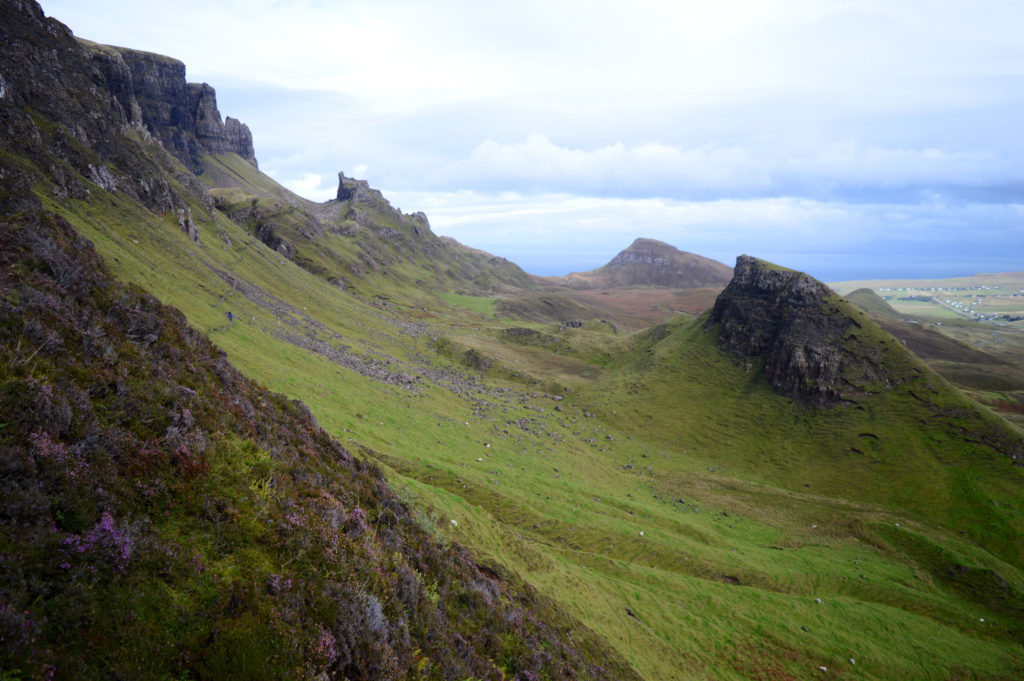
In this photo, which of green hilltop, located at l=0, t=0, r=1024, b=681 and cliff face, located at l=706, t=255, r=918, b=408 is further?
cliff face, located at l=706, t=255, r=918, b=408

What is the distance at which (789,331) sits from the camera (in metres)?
67.1

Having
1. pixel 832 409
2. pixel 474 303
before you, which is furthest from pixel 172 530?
pixel 474 303

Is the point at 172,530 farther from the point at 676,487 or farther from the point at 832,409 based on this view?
the point at 832,409

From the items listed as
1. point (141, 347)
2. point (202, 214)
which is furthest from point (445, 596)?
point (202, 214)

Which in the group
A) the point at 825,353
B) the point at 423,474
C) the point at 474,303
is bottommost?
the point at 423,474

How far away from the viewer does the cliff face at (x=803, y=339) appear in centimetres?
6009

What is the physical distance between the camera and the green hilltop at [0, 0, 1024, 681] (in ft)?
21.8

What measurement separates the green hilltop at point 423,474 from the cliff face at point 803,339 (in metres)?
0.42

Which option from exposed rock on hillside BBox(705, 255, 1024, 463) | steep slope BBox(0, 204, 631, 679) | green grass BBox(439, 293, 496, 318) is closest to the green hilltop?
steep slope BBox(0, 204, 631, 679)

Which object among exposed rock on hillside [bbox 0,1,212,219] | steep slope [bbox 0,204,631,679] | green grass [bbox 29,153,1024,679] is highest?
exposed rock on hillside [bbox 0,1,212,219]

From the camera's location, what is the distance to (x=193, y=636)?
5980 millimetres

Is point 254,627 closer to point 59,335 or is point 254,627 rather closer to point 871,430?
point 59,335

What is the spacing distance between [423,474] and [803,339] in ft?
203

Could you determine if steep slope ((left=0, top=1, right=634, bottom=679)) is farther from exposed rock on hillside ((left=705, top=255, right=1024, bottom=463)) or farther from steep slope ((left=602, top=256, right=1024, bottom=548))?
exposed rock on hillside ((left=705, top=255, right=1024, bottom=463))
